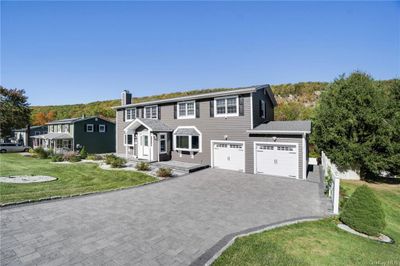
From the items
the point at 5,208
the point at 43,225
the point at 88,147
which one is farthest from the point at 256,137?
the point at 88,147

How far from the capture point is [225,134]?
17.0 metres

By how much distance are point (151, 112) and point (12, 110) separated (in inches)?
1184

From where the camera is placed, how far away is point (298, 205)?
30.1ft

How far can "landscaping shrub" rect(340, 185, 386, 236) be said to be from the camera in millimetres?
6883

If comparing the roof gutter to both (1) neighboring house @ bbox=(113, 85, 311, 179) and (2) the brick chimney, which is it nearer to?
(1) neighboring house @ bbox=(113, 85, 311, 179)

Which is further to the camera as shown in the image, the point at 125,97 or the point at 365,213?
the point at 125,97

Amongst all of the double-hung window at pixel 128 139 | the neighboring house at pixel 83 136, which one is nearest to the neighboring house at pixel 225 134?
the double-hung window at pixel 128 139

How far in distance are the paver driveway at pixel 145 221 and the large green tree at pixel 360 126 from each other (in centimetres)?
716

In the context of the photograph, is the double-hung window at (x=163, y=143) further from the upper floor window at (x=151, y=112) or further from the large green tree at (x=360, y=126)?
the large green tree at (x=360, y=126)

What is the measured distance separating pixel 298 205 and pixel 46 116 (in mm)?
61420

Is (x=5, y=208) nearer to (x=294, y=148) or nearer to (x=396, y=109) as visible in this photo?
(x=294, y=148)

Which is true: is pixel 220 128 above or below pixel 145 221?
above

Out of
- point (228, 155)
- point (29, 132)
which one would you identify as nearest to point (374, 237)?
point (228, 155)

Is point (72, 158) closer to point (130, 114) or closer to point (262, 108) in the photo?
point (130, 114)
